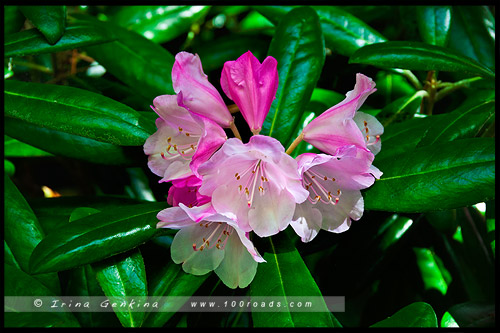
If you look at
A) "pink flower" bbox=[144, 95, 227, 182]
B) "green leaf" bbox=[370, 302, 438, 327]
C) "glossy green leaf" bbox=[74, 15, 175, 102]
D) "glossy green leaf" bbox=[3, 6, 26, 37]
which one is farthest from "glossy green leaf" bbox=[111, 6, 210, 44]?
"green leaf" bbox=[370, 302, 438, 327]

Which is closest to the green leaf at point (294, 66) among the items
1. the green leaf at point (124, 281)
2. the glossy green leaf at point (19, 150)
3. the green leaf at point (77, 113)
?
the green leaf at point (77, 113)

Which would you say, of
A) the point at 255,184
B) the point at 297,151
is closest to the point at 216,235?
the point at 255,184

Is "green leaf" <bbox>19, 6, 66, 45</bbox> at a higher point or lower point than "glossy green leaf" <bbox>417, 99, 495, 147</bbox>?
higher

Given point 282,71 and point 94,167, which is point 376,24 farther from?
point 94,167

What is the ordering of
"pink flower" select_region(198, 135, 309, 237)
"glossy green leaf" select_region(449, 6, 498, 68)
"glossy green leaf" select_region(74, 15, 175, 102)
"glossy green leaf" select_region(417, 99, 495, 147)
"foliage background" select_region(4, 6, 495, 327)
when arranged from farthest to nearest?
1. "glossy green leaf" select_region(449, 6, 498, 68)
2. "glossy green leaf" select_region(74, 15, 175, 102)
3. "glossy green leaf" select_region(417, 99, 495, 147)
4. "foliage background" select_region(4, 6, 495, 327)
5. "pink flower" select_region(198, 135, 309, 237)

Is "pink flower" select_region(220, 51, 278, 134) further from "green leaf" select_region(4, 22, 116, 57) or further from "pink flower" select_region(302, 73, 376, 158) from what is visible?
"green leaf" select_region(4, 22, 116, 57)

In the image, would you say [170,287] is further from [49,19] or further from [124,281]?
[49,19]
